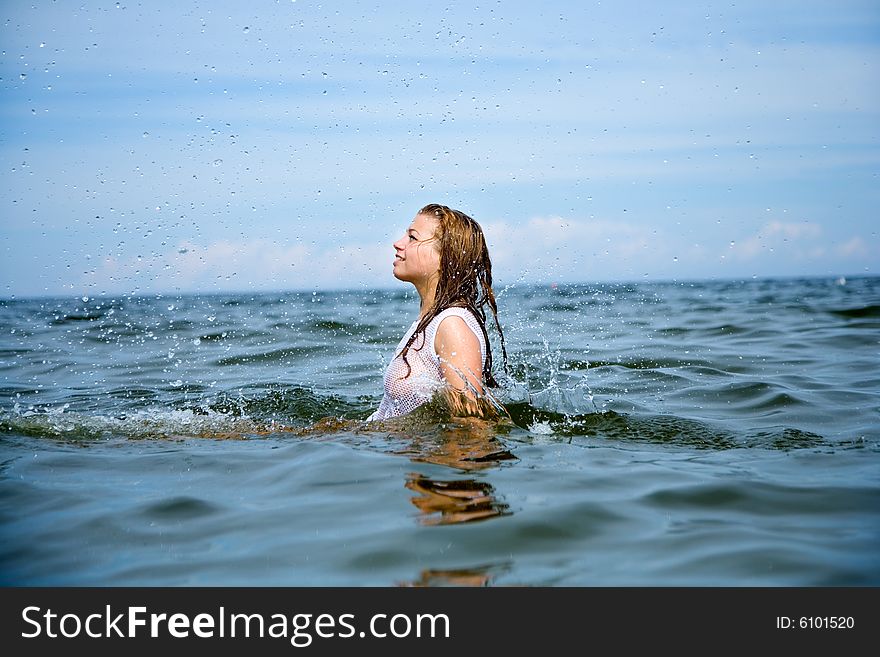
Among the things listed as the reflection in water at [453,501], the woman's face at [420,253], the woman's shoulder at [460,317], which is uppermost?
the woman's face at [420,253]

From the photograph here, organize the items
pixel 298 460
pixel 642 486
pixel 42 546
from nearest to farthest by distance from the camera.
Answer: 1. pixel 42 546
2. pixel 642 486
3. pixel 298 460

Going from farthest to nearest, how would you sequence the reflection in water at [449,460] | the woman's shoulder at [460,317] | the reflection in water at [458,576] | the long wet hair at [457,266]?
the long wet hair at [457,266] < the woman's shoulder at [460,317] < the reflection in water at [449,460] < the reflection in water at [458,576]

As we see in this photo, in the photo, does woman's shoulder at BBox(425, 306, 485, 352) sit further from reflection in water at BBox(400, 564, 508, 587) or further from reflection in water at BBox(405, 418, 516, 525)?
reflection in water at BBox(400, 564, 508, 587)

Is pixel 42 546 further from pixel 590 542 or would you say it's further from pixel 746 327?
pixel 746 327

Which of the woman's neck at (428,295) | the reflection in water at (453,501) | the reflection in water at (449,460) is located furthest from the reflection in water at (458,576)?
the woman's neck at (428,295)

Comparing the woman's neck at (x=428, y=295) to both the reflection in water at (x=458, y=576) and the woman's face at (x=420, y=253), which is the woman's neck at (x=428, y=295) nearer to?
the woman's face at (x=420, y=253)

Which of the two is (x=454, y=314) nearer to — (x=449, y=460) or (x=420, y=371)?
(x=420, y=371)

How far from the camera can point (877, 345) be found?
11.2 meters

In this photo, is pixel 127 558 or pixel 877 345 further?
pixel 877 345

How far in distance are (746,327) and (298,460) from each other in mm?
10925

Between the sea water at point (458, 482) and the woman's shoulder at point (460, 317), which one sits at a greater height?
the woman's shoulder at point (460, 317)

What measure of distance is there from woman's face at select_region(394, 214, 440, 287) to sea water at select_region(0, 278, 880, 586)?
943 mm

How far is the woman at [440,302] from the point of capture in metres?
5.88

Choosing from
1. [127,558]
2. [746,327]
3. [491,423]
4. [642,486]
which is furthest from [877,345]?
[127,558]
